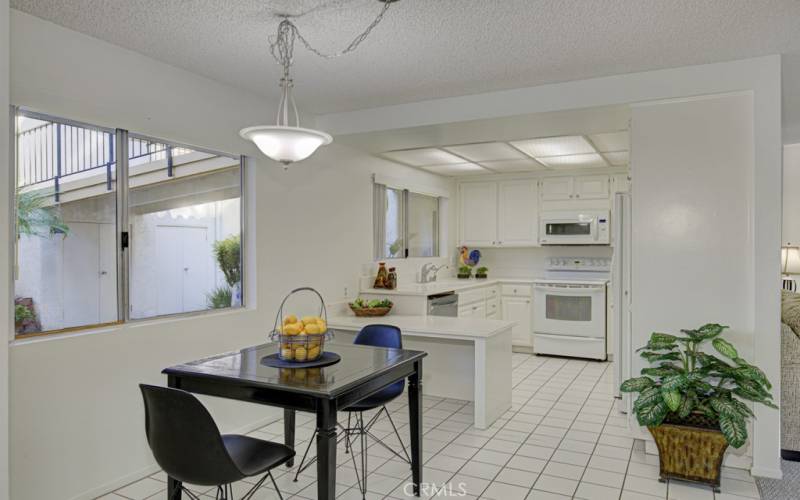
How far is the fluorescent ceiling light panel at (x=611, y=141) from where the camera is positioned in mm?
4660

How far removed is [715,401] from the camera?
9.28ft

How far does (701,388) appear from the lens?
116 inches

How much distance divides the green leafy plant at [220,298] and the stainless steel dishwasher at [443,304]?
6.36ft

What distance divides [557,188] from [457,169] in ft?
4.20

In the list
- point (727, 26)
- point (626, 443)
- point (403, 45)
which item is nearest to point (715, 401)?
point (626, 443)

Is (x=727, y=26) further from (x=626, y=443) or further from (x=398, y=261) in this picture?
(x=398, y=261)

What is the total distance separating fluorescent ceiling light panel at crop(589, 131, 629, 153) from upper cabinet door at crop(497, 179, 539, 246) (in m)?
1.57

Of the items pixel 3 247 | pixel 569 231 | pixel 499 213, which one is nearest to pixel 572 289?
pixel 569 231

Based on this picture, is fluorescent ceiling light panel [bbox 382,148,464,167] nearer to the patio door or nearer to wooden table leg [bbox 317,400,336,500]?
the patio door

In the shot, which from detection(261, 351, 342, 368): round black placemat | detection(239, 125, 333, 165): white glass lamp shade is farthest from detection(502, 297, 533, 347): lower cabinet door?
detection(239, 125, 333, 165): white glass lamp shade

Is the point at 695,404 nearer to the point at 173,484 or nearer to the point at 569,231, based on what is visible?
the point at 173,484

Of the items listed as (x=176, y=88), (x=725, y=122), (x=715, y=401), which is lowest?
(x=715, y=401)

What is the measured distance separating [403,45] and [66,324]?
2.30 metres

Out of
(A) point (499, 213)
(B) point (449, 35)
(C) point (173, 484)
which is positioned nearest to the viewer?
A: (C) point (173, 484)
